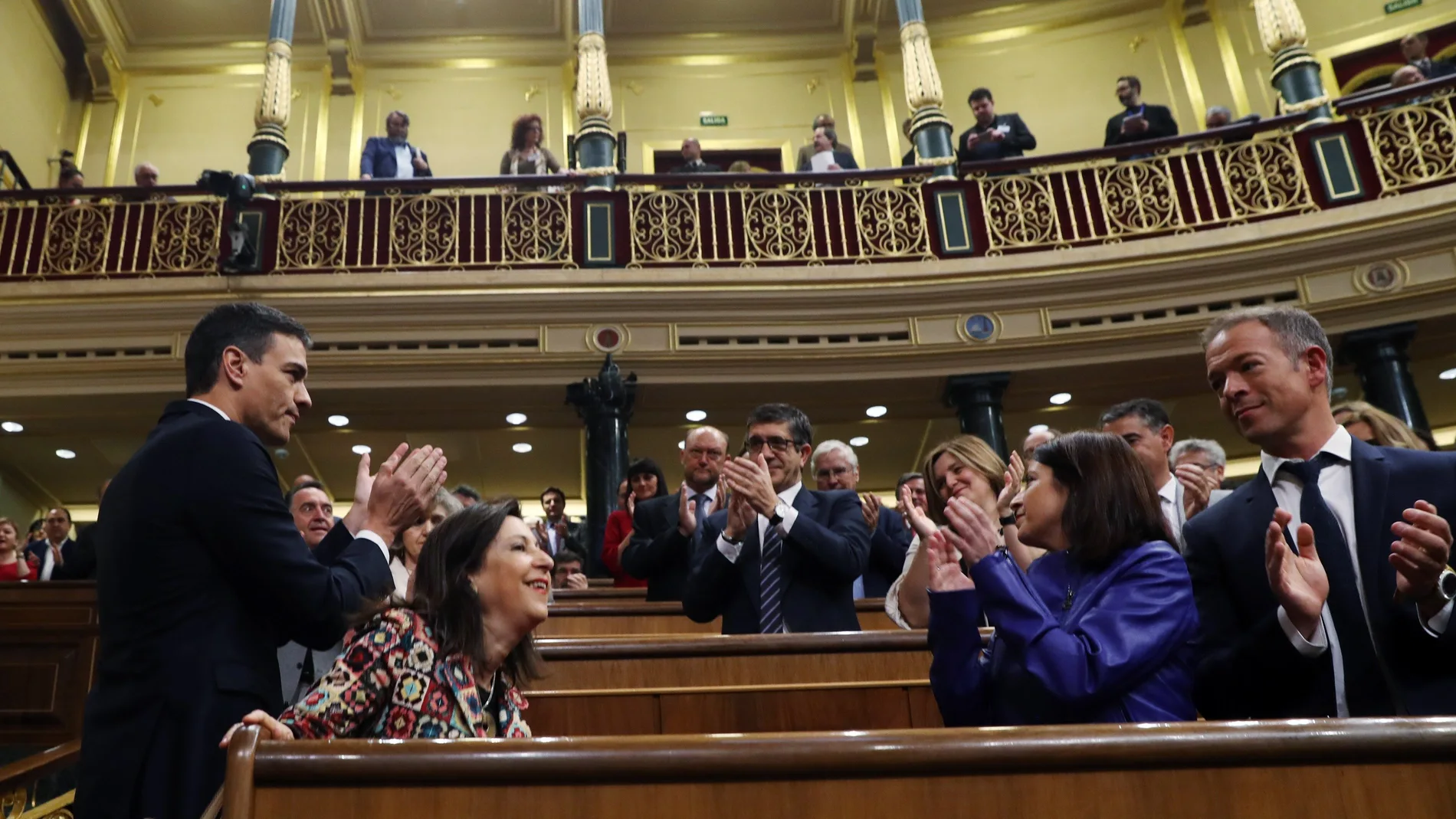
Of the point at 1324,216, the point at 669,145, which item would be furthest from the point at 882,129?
the point at 1324,216

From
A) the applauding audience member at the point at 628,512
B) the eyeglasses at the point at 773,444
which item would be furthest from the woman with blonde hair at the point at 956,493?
the applauding audience member at the point at 628,512

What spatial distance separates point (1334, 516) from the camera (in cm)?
166

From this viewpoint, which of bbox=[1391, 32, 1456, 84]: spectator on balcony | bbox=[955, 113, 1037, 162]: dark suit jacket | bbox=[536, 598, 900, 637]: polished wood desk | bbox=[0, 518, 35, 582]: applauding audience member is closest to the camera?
bbox=[536, 598, 900, 637]: polished wood desk

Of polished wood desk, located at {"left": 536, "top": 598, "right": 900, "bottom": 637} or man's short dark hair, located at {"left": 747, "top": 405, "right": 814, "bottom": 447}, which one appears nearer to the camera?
man's short dark hair, located at {"left": 747, "top": 405, "right": 814, "bottom": 447}

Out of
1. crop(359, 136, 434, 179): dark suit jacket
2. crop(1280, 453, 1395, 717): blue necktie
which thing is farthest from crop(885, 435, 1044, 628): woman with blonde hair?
crop(359, 136, 434, 179): dark suit jacket

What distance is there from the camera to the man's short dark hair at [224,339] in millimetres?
1878

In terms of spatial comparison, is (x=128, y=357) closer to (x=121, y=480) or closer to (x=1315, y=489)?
(x=121, y=480)

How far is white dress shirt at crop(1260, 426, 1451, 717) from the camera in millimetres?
1547

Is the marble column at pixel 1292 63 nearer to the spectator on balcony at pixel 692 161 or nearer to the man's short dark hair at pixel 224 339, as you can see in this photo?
the spectator on balcony at pixel 692 161

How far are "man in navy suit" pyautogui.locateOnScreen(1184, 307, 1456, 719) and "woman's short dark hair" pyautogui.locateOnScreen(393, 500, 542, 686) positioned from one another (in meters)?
1.09

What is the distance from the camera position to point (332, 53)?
989 centimetres

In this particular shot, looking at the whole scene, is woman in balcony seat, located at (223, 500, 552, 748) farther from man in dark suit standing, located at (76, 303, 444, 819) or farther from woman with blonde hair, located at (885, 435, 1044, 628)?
woman with blonde hair, located at (885, 435, 1044, 628)

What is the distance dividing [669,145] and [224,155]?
4.02 meters

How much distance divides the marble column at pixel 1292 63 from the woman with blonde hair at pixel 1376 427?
5.03 m
